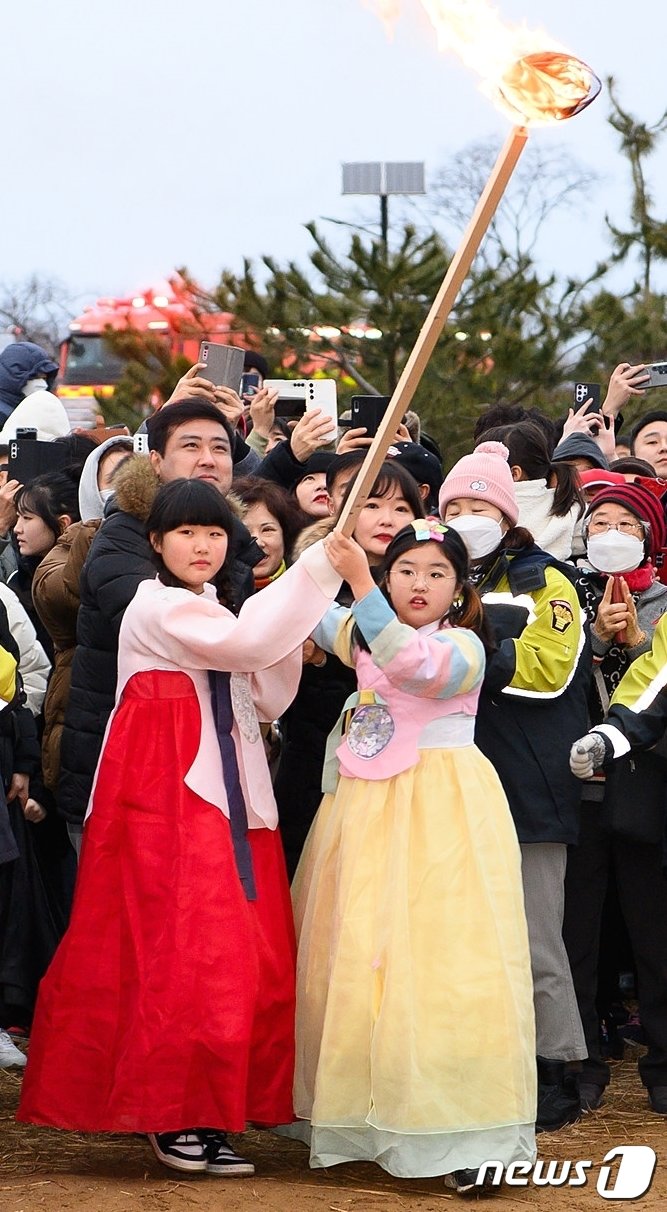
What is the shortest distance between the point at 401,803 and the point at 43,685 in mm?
2003

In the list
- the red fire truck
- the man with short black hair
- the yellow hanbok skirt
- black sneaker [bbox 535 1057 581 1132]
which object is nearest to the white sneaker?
the yellow hanbok skirt

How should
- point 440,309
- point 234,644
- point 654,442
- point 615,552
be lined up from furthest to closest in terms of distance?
point 654,442
point 615,552
point 234,644
point 440,309

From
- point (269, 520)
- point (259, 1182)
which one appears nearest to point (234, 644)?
point (269, 520)

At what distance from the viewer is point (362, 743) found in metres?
4.89

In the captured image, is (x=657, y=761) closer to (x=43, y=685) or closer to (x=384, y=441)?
(x=384, y=441)

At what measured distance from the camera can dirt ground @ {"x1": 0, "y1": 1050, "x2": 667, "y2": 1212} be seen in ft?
14.5

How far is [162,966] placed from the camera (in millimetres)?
4590

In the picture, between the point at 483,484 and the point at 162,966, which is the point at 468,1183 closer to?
the point at 162,966

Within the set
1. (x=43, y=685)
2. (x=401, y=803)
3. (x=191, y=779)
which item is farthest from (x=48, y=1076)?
(x=43, y=685)

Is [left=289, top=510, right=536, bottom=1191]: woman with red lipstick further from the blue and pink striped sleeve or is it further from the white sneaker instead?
the white sneaker

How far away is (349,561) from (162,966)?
123 cm

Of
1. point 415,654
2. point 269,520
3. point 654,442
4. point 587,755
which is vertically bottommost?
point 587,755

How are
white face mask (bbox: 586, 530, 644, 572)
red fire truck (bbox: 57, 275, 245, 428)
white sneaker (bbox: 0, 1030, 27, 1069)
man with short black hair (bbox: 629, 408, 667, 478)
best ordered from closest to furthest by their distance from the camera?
white face mask (bbox: 586, 530, 644, 572), white sneaker (bbox: 0, 1030, 27, 1069), man with short black hair (bbox: 629, 408, 667, 478), red fire truck (bbox: 57, 275, 245, 428)

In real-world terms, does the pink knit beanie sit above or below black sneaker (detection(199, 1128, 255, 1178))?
above
